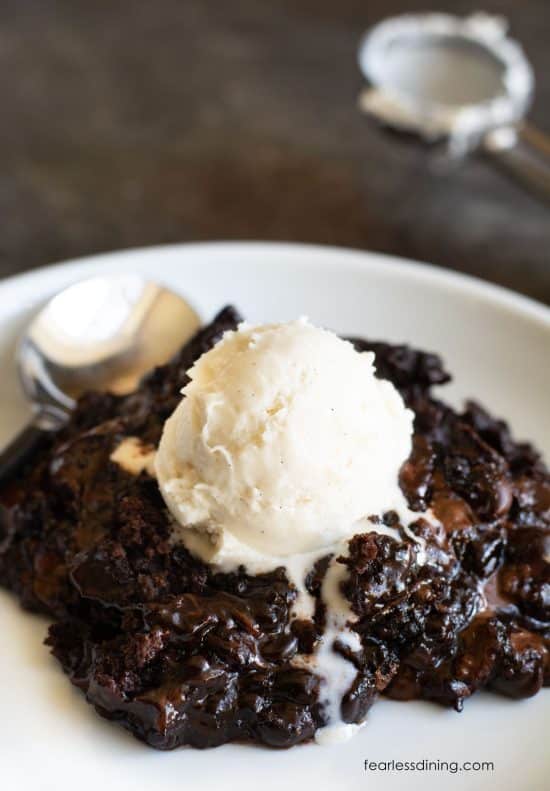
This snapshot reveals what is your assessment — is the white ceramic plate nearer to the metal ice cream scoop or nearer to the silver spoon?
the silver spoon

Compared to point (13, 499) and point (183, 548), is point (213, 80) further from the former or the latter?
point (183, 548)

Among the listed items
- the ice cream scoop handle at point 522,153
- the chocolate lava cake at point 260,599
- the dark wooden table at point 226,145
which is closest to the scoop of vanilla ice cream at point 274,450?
the chocolate lava cake at point 260,599

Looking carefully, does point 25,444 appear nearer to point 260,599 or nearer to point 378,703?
point 260,599

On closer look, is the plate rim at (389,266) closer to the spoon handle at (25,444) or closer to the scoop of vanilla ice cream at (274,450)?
the spoon handle at (25,444)

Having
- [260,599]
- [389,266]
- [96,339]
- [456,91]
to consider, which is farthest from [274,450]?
[456,91]

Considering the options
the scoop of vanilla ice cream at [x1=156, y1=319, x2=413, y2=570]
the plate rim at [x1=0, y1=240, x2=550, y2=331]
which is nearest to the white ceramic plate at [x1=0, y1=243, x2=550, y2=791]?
the plate rim at [x1=0, y1=240, x2=550, y2=331]

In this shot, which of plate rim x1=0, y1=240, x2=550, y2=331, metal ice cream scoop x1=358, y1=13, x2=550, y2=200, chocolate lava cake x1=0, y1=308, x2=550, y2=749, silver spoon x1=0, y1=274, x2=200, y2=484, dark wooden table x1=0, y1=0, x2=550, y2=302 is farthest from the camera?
dark wooden table x1=0, y1=0, x2=550, y2=302

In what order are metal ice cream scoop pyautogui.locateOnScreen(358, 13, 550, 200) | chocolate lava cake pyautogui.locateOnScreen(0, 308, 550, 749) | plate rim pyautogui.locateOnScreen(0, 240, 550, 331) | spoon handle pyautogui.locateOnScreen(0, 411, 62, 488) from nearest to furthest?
chocolate lava cake pyautogui.locateOnScreen(0, 308, 550, 749) < spoon handle pyautogui.locateOnScreen(0, 411, 62, 488) < plate rim pyautogui.locateOnScreen(0, 240, 550, 331) < metal ice cream scoop pyautogui.locateOnScreen(358, 13, 550, 200)

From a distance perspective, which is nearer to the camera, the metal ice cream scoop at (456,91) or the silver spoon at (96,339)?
the silver spoon at (96,339)
